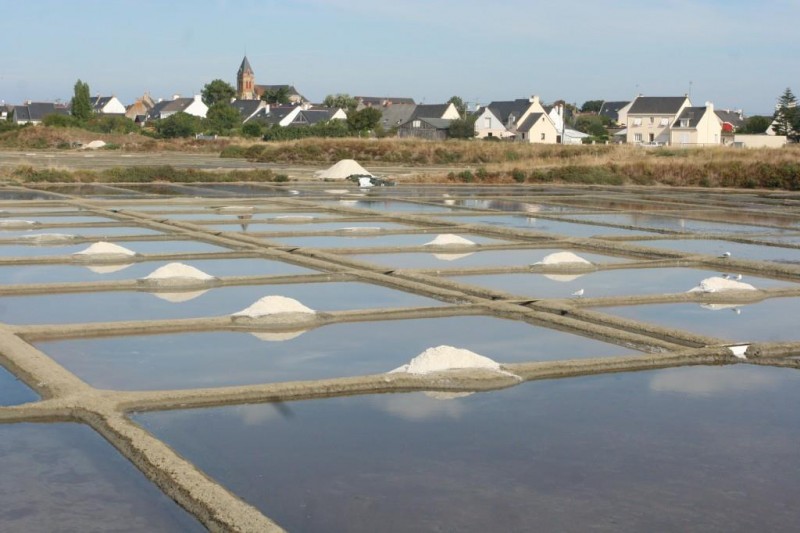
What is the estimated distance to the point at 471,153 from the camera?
4053cm

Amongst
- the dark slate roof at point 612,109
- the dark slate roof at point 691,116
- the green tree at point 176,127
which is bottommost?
the green tree at point 176,127

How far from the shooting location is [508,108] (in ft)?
233

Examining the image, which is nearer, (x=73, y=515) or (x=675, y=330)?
(x=73, y=515)

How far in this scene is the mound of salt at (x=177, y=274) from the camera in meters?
8.67

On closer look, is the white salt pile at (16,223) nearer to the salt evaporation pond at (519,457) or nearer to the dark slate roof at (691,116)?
the salt evaporation pond at (519,457)

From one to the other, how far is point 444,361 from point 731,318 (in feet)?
9.52

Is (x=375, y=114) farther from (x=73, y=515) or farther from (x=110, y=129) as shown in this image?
(x=73, y=515)

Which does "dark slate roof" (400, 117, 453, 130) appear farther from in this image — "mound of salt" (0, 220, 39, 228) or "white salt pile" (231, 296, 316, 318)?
"white salt pile" (231, 296, 316, 318)

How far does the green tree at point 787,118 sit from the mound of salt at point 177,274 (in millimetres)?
54146

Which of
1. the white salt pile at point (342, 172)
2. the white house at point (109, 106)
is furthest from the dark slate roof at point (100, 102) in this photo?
the white salt pile at point (342, 172)

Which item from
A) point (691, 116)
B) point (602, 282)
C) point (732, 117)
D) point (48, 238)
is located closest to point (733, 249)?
point (602, 282)

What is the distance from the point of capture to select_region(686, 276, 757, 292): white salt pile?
864 centimetres

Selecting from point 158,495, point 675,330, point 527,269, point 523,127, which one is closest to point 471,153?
point 523,127

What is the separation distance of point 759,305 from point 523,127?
194ft
